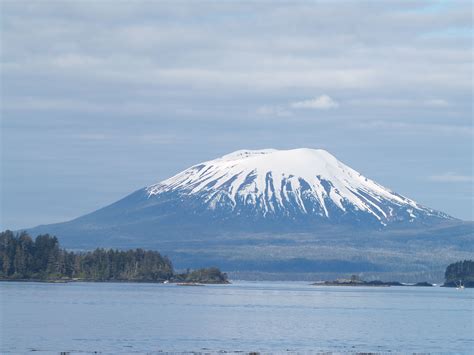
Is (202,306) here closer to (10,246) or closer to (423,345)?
(423,345)

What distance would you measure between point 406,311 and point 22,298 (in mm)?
44867

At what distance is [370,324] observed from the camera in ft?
358

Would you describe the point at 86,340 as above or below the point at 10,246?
below

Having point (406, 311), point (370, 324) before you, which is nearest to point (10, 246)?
point (406, 311)

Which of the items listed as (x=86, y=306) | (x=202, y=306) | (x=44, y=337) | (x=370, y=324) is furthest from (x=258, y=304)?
(x=44, y=337)

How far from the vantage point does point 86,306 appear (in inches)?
5002

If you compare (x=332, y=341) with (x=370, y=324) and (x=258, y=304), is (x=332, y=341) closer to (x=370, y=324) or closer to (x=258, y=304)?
(x=370, y=324)

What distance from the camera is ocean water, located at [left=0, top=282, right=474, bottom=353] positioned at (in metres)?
81.9

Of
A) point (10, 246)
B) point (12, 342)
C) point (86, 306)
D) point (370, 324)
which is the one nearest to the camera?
point (12, 342)

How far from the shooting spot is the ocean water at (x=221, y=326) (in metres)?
81.9

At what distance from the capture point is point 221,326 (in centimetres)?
10119

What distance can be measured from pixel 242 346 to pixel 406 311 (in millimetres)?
58126

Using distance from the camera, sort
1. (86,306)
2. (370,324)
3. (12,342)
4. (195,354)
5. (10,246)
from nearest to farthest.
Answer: (195,354)
(12,342)
(370,324)
(86,306)
(10,246)

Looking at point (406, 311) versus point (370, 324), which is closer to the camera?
point (370, 324)
